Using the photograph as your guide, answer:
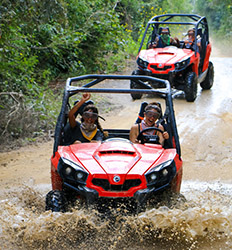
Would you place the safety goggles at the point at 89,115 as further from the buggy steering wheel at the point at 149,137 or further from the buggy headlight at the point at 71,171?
the buggy headlight at the point at 71,171

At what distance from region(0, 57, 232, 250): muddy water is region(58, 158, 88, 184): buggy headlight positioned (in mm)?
283

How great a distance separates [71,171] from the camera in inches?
155

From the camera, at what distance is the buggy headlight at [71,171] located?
3.83 meters

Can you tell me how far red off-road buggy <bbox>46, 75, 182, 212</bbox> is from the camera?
377cm

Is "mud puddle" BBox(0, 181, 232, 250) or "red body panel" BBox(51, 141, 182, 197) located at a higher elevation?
"red body panel" BBox(51, 141, 182, 197)

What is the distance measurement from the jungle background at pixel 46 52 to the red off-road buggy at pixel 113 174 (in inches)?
137

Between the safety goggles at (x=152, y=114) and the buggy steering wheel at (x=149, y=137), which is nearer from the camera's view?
the buggy steering wheel at (x=149, y=137)

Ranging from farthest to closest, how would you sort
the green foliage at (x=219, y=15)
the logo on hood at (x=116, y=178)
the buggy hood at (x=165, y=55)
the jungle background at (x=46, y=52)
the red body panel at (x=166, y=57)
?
1. the green foliage at (x=219, y=15)
2. the buggy hood at (x=165, y=55)
3. the red body panel at (x=166, y=57)
4. the jungle background at (x=46, y=52)
5. the logo on hood at (x=116, y=178)

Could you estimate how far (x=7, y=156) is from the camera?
7188mm

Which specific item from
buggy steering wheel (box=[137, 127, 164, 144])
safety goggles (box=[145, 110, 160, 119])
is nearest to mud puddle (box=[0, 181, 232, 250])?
buggy steering wheel (box=[137, 127, 164, 144])

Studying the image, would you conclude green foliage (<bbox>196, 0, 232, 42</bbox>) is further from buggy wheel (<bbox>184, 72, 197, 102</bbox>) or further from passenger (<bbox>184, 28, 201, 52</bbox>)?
buggy wheel (<bbox>184, 72, 197, 102</bbox>)

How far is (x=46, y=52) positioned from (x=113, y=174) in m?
8.21

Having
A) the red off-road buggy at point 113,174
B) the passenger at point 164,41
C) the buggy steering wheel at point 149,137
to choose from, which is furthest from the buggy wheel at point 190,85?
the red off-road buggy at point 113,174

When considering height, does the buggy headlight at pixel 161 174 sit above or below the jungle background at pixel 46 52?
above
